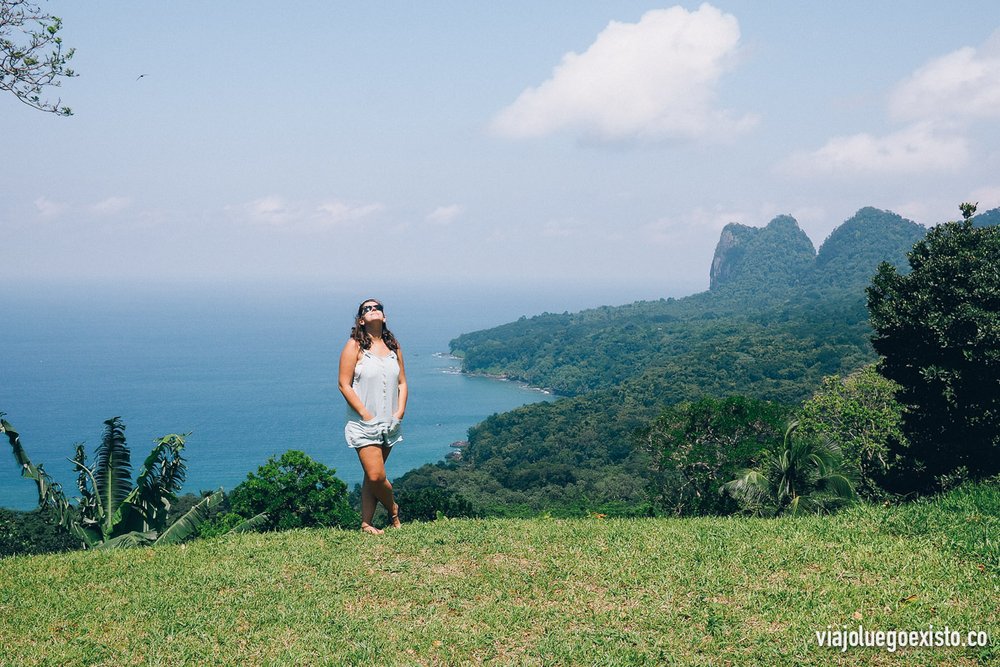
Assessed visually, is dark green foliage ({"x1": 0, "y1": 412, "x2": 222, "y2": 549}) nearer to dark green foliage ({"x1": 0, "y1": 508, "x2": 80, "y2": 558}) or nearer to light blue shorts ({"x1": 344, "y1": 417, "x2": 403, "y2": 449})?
light blue shorts ({"x1": 344, "y1": 417, "x2": 403, "y2": 449})

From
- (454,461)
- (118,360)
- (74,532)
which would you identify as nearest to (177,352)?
(118,360)


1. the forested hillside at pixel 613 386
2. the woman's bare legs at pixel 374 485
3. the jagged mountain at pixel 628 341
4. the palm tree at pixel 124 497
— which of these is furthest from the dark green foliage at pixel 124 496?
the jagged mountain at pixel 628 341

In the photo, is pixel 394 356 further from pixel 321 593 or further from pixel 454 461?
pixel 454 461

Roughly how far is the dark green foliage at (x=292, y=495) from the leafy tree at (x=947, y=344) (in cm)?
1215

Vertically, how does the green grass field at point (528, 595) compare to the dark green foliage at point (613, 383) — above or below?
above

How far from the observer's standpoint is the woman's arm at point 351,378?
22.7 ft

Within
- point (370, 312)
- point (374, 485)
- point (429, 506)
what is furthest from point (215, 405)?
point (370, 312)

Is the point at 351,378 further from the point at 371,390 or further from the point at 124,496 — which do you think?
the point at 124,496

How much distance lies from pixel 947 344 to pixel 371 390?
10455 mm

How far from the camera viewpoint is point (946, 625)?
462cm

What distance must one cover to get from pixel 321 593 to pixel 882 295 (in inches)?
484

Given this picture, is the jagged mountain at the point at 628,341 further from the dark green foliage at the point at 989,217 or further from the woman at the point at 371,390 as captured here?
the woman at the point at 371,390

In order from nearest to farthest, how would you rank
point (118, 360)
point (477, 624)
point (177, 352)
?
point (477, 624) < point (118, 360) < point (177, 352)

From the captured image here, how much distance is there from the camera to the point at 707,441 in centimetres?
2359
